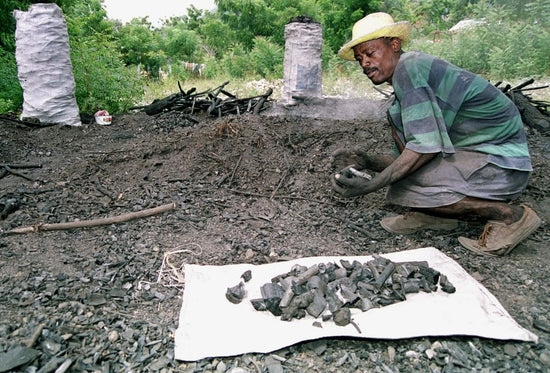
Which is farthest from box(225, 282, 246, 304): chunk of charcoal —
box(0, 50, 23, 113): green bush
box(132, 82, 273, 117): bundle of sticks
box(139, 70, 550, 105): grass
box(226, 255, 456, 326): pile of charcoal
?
box(139, 70, 550, 105): grass

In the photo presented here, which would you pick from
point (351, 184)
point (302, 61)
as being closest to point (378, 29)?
point (351, 184)

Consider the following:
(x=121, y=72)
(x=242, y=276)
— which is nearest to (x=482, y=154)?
(x=242, y=276)

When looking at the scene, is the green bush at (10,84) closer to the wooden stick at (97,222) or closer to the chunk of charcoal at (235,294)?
the wooden stick at (97,222)

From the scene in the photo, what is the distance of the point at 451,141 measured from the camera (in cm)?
287

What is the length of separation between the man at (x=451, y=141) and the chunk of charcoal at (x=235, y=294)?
1118mm

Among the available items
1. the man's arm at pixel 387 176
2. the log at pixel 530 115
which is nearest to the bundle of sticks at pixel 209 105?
the man's arm at pixel 387 176

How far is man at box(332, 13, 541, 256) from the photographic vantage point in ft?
8.68

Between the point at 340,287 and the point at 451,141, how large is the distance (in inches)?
55.5

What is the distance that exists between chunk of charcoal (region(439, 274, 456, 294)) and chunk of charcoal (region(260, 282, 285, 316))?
3.01 feet

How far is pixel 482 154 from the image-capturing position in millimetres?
2787

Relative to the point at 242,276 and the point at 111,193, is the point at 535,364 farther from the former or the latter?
the point at 111,193

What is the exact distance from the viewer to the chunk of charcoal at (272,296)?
6.98ft

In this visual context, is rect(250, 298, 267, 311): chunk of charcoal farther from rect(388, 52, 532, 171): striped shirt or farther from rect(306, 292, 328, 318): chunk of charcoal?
rect(388, 52, 532, 171): striped shirt

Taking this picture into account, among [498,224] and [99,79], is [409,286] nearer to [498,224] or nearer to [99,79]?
[498,224]
